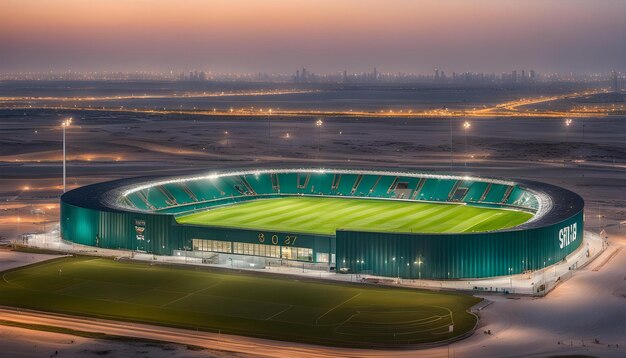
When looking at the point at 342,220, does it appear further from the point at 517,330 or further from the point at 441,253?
the point at 517,330

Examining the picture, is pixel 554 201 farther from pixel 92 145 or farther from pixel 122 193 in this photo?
pixel 92 145

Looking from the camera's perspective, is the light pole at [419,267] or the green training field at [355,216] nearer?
the light pole at [419,267]

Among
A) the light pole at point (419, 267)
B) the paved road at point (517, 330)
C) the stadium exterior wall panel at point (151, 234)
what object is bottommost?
the paved road at point (517, 330)

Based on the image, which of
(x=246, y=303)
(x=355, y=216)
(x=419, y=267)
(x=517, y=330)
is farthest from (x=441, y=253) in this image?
(x=355, y=216)

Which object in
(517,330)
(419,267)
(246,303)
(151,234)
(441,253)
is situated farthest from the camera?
(151,234)

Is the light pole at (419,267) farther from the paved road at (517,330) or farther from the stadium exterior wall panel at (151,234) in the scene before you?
the stadium exterior wall panel at (151,234)

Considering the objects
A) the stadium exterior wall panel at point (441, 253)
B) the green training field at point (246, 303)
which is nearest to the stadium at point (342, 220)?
the stadium exterior wall panel at point (441, 253)

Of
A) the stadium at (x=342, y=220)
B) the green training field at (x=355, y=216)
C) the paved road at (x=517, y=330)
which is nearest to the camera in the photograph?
→ the paved road at (x=517, y=330)

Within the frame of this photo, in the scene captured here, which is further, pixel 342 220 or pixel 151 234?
pixel 342 220
